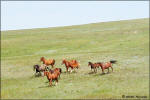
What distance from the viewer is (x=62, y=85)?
90.1ft

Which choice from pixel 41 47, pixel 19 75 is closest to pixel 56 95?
pixel 19 75

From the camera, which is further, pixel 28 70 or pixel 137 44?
pixel 137 44

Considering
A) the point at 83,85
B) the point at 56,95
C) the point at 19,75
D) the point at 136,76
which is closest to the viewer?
the point at 56,95

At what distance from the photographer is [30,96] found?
952 inches

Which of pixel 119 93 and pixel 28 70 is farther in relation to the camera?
pixel 28 70

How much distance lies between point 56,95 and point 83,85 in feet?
13.3

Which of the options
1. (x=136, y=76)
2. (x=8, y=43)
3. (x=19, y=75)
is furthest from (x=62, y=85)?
(x=8, y=43)

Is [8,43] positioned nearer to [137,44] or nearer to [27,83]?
[137,44]

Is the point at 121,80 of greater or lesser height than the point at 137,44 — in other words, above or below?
below

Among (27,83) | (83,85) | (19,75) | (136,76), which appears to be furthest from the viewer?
(19,75)

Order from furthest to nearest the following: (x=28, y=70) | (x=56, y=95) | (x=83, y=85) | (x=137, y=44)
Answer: (x=137, y=44) → (x=28, y=70) → (x=83, y=85) → (x=56, y=95)

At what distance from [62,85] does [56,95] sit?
392 cm

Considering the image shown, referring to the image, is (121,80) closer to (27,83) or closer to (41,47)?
(27,83)

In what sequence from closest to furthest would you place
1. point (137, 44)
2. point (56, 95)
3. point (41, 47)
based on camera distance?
point (56, 95) < point (137, 44) < point (41, 47)
